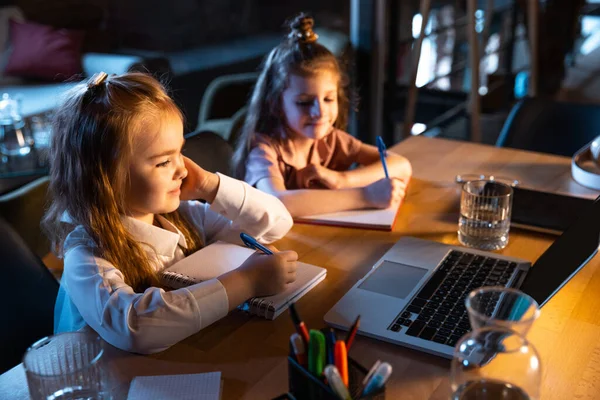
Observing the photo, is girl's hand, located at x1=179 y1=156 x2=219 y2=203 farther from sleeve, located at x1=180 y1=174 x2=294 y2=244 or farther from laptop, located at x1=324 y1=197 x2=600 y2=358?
laptop, located at x1=324 y1=197 x2=600 y2=358

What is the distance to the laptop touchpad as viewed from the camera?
112 cm

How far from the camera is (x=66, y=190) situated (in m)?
1.16

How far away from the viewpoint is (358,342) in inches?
39.0

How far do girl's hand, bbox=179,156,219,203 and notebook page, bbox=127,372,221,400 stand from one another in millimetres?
508

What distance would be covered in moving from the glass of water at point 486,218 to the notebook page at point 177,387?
64 cm

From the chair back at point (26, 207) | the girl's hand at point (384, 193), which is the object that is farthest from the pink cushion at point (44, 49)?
the girl's hand at point (384, 193)

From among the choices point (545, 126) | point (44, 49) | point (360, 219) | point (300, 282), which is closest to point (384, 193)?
point (360, 219)

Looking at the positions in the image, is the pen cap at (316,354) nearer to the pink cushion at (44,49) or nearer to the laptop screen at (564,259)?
the laptop screen at (564,259)

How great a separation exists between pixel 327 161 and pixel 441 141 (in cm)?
40

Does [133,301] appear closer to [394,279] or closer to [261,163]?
[394,279]

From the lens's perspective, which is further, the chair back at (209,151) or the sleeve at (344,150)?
the sleeve at (344,150)

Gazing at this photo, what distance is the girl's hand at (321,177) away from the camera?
1.66 meters

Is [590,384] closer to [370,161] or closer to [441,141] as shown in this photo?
[370,161]

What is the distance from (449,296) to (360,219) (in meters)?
0.39
